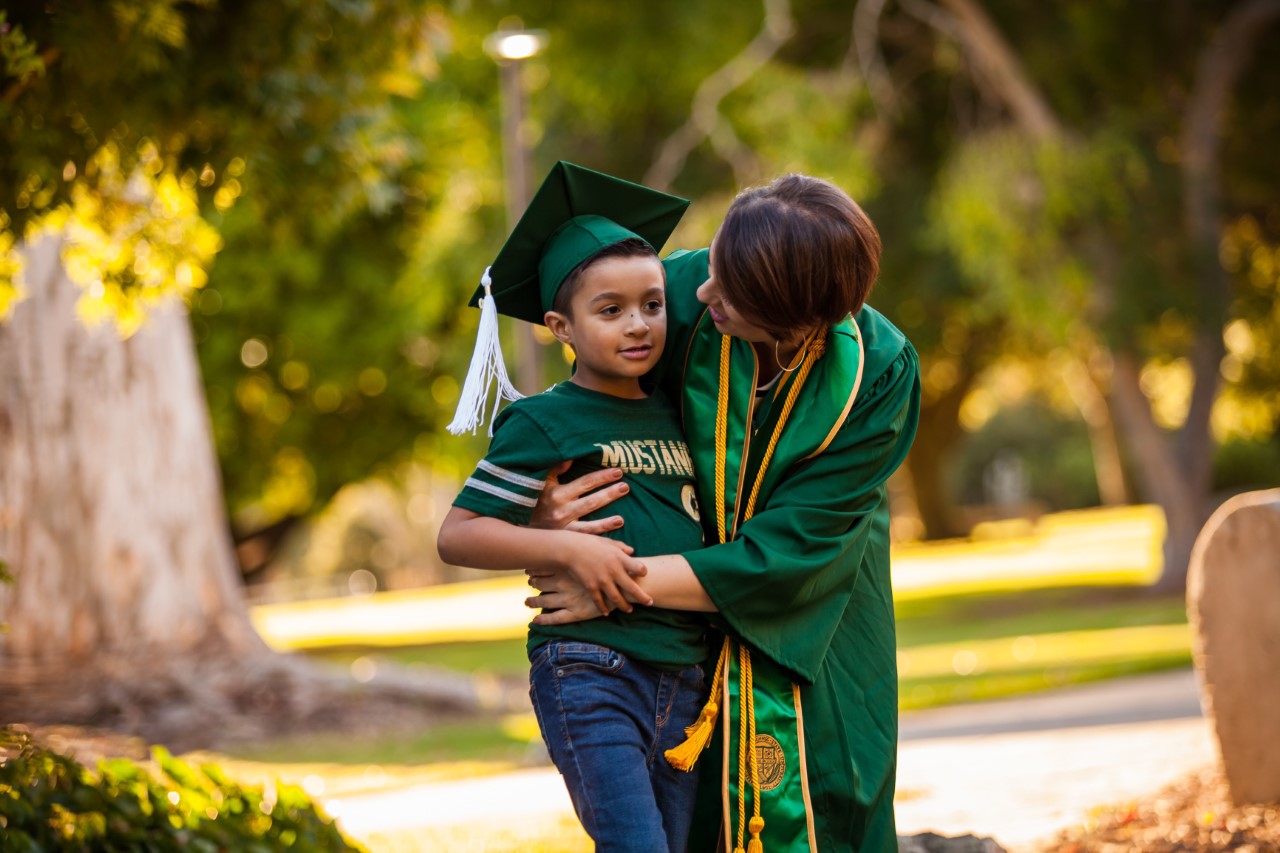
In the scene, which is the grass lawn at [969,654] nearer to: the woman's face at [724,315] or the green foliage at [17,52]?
the green foliage at [17,52]

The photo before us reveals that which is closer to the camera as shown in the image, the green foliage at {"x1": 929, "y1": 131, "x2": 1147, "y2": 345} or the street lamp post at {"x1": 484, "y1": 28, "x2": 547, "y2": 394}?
the street lamp post at {"x1": 484, "y1": 28, "x2": 547, "y2": 394}

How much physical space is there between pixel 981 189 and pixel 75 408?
30.6ft

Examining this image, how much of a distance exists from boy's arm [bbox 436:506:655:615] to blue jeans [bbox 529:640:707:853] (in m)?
0.14

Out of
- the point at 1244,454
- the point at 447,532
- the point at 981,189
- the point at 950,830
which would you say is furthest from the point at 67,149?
the point at 1244,454

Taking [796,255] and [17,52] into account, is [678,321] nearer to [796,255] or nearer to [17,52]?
[796,255]

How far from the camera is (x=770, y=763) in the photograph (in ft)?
10.5

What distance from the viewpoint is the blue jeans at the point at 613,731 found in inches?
117

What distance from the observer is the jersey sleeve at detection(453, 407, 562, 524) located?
10.2 ft

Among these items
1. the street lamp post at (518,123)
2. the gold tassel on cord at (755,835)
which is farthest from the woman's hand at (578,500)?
the street lamp post at (518,123)

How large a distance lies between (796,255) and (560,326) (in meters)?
0.59

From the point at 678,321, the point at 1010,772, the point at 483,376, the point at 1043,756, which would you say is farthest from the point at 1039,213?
the point at 483,376

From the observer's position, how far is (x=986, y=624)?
17953 mm

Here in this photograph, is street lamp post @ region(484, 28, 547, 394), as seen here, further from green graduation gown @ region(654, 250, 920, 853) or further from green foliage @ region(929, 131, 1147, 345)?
green graduation gown @ region(654, 250, 920, 853)

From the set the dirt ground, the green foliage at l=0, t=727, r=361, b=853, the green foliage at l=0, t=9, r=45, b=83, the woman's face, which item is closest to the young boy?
the woman's face
